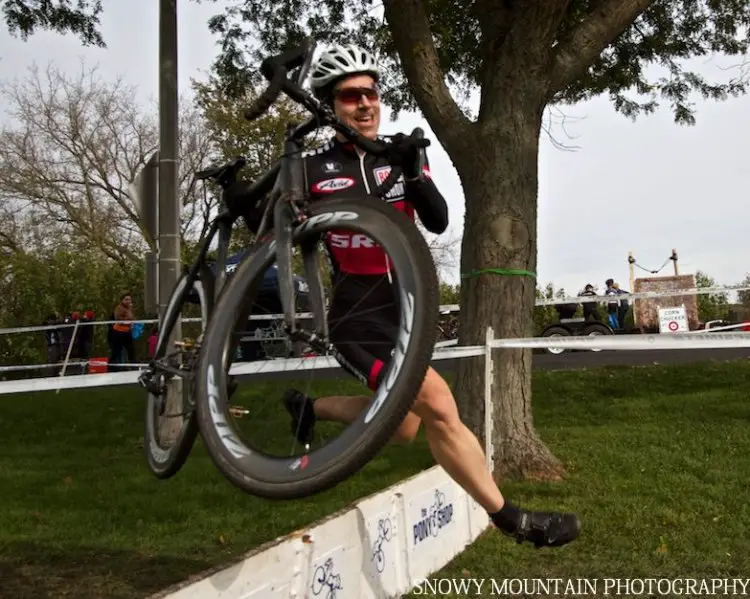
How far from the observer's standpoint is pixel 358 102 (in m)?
2.95

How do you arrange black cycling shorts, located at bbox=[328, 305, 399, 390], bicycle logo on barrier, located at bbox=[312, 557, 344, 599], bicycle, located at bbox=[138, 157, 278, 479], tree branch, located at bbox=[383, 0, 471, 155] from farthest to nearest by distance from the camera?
tree branch, located at bbox=[383, 0, 471, 155]
bicycle logo on barrier, located at bbox=[312, 557, 344, 599]
bicycle, located at bbox=[138, 157, 278, 479]
black cycling shorts, located at bbox=[328, 305, 399, 390]

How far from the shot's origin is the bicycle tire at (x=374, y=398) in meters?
2.14

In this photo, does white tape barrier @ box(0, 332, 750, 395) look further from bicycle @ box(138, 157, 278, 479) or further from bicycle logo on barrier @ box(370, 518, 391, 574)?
bicycle @ box(138, 157, 278, 479)

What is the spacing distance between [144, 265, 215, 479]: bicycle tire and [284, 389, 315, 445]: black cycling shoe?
0.40 metres

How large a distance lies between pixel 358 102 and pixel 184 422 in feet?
4.91

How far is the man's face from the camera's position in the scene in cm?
292

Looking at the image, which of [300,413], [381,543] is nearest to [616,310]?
[381,543]

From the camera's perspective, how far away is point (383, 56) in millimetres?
11203

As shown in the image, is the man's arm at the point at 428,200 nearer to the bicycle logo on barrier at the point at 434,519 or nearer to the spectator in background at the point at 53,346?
the bicycle logo on barrier at the point at 434,519

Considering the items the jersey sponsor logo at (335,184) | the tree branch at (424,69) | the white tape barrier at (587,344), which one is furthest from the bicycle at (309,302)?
the tree branch at (424,69)

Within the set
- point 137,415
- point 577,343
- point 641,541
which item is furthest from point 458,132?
point 137,415

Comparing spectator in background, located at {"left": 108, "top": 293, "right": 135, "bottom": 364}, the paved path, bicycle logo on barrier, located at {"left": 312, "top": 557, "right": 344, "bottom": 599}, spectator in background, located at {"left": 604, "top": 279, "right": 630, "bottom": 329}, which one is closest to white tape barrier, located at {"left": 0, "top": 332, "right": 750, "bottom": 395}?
bicycle logo on barrier, located at {"left": 312, "top": 557, "right": 344, "bottom": 599}

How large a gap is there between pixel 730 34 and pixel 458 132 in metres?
5.45

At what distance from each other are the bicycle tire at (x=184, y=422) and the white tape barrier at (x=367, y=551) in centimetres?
52
